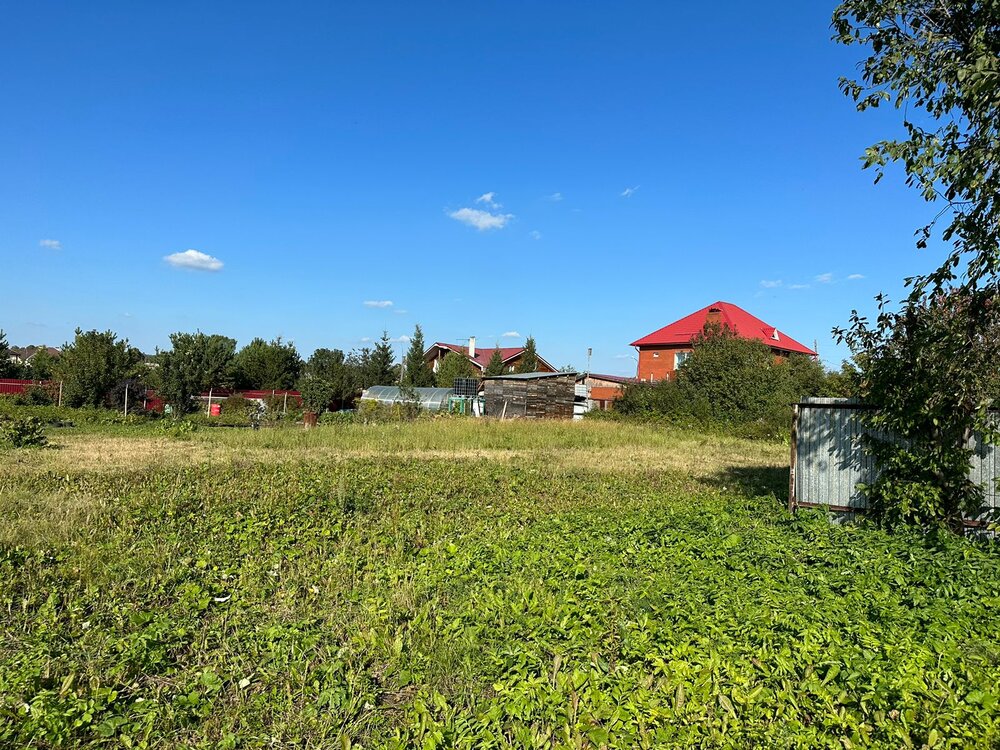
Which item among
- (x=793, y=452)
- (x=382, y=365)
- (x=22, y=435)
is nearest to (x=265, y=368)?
(x=382, y=365)

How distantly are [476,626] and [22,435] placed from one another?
14204mm

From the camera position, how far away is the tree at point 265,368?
40375 mm

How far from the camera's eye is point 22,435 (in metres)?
13.5

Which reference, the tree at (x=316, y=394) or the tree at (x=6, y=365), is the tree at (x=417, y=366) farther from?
the tree at (x=6, y=365)

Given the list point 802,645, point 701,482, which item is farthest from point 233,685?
point 701,482

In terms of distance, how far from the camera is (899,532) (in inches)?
248

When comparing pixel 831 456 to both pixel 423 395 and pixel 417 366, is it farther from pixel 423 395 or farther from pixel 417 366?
pixel 417 366

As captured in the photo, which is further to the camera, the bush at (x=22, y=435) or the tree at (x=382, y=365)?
the tree at (x=382, y=365)

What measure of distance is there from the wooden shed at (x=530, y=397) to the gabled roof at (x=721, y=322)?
54.0 ft

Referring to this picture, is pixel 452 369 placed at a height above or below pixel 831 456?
above

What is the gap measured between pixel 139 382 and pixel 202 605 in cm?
2618

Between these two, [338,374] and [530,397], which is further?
[338,374]

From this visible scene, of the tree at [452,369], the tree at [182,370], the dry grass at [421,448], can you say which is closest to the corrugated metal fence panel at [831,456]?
the dry grass at [421,448]

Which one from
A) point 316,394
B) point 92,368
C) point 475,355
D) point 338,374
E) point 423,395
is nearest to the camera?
point 92,368
